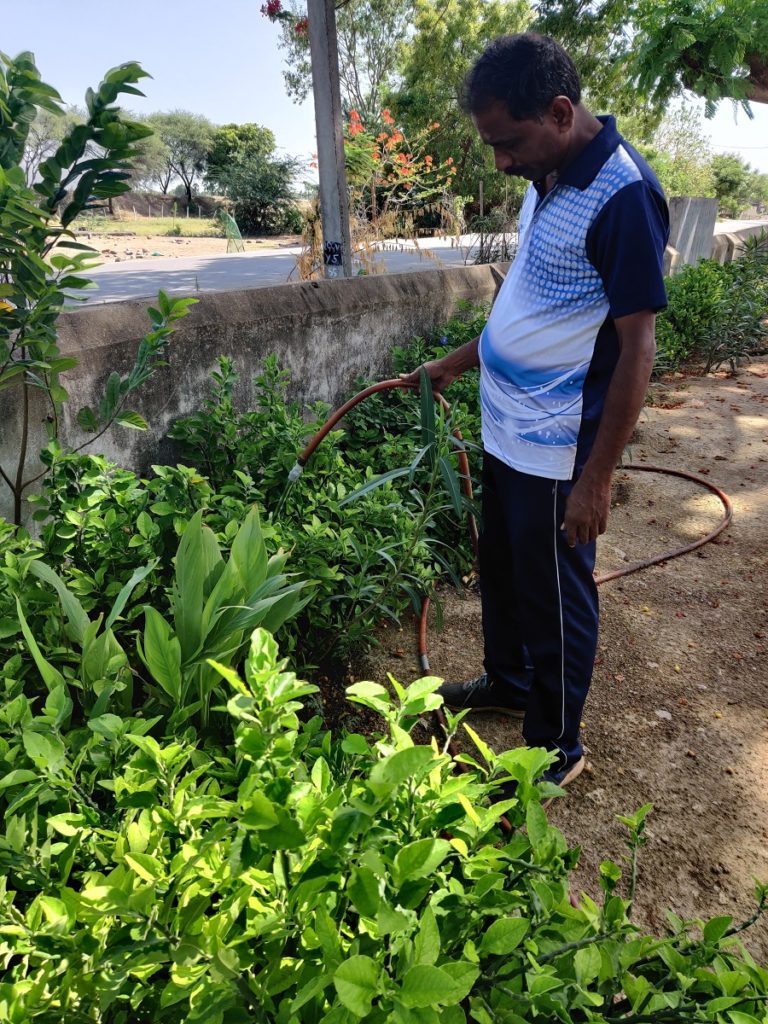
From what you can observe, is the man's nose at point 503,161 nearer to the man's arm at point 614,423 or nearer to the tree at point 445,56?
the man's arm at point 614,423

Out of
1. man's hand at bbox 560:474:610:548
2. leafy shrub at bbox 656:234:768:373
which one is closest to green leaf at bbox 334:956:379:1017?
man's hand at bbox 560:474:610:548

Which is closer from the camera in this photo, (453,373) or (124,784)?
(124,784)

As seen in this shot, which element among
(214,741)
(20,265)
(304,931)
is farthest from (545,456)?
(20,265)

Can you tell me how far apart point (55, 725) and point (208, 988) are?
54cm

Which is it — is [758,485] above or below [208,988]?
below

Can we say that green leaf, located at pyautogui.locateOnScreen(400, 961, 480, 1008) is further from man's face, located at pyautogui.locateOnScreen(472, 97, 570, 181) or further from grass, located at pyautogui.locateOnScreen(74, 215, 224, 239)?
grass, located at pyautogui.locateOnScreen(74, 215, 224, 239)

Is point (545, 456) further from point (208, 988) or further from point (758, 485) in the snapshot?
point (758, 485)

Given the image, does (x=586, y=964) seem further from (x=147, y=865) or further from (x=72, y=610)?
(x=72, y=610)

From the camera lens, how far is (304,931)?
2.81 ft

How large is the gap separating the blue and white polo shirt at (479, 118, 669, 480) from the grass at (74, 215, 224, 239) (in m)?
24.8

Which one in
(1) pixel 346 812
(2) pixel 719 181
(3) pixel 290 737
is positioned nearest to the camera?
(1) pixel 346 812

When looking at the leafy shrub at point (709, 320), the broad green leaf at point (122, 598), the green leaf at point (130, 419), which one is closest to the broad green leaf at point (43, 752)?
the broad green leaf at point (122, 598)

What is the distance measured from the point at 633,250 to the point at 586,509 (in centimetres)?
62

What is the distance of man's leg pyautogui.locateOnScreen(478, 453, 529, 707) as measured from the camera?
2.29m
